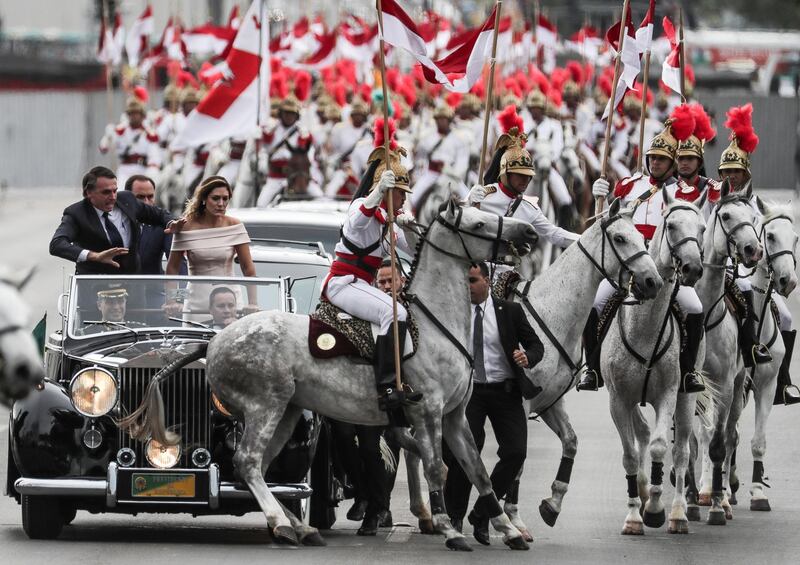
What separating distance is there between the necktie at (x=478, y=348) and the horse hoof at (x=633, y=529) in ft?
4.12

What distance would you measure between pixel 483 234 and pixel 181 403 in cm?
193

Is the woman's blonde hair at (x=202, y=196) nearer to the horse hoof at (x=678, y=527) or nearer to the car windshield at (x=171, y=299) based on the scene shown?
the car windshield at (x=171, y=299)

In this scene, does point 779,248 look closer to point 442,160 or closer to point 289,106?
point 289,106

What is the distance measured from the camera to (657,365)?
13.2 m

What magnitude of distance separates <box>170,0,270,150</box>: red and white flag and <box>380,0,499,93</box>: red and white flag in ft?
17.9

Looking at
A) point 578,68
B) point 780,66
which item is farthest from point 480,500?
point 780,66

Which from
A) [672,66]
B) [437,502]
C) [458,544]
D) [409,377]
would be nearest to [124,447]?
[409,377]

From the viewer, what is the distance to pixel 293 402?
1206 cm

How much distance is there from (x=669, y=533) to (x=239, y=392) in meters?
2.89

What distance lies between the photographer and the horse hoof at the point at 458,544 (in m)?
11.8

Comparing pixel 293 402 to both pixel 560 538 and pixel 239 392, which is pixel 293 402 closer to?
pixel 239 392

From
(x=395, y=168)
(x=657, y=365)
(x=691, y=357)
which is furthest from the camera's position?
(x=691, y=357)

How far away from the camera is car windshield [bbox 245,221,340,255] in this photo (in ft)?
56.4

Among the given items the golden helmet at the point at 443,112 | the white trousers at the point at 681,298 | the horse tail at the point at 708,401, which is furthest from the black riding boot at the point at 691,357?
the golden helmet at the point at 443,112
